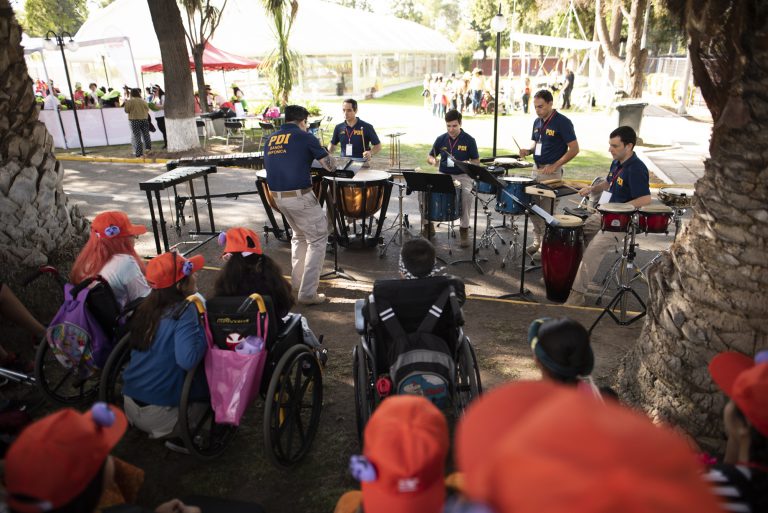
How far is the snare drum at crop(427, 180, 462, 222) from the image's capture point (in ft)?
23.0

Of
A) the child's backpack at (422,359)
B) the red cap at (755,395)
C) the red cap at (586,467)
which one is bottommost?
the child's backpack at (422,359)

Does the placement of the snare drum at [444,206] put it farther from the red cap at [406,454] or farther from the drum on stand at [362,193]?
the red cap at [406,454]

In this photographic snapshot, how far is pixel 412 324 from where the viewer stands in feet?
11.1

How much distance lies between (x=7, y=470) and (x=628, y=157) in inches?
219

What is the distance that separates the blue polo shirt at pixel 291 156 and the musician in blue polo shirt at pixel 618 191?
290cm

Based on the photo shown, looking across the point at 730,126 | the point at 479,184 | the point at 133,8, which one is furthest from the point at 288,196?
the point at 133,8

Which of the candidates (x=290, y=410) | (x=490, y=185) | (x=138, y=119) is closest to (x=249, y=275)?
(x=290, y=410)

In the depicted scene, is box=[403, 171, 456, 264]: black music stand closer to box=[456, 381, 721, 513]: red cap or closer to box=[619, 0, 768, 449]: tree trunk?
box=[619, 0, 768, 449]: tree trunk

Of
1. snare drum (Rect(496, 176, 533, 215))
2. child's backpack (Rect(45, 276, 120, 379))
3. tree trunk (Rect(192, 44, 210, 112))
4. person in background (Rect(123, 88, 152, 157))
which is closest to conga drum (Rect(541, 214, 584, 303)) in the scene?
snare drum (Rect(496, 176, 533, 215))

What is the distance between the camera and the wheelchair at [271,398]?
3.10 m

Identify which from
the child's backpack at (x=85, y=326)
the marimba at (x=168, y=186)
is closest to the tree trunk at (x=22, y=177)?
the marimba at (x=168, y=186)

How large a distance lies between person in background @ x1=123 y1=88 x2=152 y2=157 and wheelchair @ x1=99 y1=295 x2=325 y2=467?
12.6 metres

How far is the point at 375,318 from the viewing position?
3.30 m

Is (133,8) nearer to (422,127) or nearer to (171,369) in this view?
(422,127)
